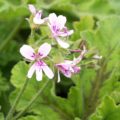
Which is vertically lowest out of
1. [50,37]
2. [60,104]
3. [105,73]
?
[60,104]

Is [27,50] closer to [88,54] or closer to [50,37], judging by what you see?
[50,37]

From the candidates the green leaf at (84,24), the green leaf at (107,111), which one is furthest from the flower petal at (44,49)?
the green leaf at (84,24)

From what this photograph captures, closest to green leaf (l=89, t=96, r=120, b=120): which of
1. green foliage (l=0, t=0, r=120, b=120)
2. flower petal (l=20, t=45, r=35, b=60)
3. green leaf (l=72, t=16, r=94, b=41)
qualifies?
green foliage (l=0, t=0, r=120, b=120)

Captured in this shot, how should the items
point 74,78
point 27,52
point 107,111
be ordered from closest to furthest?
point 27,52 < point 107,111 < point 74,78

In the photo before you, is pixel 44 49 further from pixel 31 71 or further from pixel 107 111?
pixel 107 111

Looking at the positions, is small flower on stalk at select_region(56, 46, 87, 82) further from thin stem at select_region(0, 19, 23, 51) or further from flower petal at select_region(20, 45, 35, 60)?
thin stem at select_region(0, 19, 23, 51)

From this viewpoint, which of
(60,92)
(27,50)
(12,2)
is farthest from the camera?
(12,2)

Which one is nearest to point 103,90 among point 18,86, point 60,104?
point 60,104

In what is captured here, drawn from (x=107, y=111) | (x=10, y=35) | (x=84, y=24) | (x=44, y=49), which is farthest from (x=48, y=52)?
(x=10, y=35)
